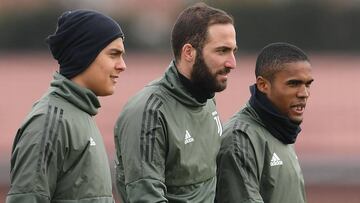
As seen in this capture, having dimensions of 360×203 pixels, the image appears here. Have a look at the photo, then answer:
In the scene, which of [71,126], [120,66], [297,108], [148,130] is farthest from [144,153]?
[297,108]

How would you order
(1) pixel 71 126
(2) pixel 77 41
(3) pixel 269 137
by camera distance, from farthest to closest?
1. (3) pixel 269 137
2. (2) pixel 77 41
3. (1) pixel 71 126

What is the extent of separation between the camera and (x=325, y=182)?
1869 cm

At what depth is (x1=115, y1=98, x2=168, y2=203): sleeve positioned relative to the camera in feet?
21.0

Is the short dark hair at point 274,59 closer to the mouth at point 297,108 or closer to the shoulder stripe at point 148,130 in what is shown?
the mouth at point 297,108

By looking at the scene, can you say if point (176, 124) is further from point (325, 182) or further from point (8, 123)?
point (8, 123)

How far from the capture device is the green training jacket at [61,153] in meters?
5.73

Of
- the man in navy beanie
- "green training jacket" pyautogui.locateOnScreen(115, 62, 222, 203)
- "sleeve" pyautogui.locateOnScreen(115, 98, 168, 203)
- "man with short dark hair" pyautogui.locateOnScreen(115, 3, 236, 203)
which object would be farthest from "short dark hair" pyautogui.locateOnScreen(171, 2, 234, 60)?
the man in navy beanie

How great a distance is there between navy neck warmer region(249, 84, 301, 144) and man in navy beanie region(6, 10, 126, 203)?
1.30 meters

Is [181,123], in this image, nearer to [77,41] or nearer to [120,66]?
[120,66]

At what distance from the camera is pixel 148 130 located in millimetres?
6477

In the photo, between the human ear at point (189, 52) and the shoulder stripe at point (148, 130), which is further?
the human ear at point (189, 52)

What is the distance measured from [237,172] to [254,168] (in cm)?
11

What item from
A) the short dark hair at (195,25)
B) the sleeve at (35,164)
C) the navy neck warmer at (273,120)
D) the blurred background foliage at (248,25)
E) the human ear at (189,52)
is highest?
the blurred background foliage at (248,25)

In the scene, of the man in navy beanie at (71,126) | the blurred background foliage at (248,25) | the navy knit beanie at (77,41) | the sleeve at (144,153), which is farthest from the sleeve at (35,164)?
the blurred background foliage at (248,25)
